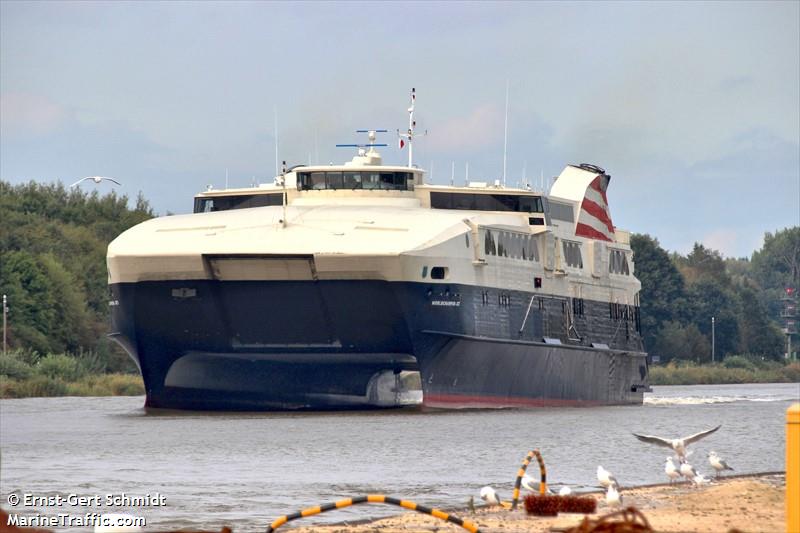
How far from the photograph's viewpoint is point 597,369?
61.0 meters

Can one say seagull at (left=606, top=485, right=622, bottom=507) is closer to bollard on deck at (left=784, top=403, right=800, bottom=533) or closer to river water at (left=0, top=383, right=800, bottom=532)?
river water at (left=0, top=383, right=800, bottom=532)

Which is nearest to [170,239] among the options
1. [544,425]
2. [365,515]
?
[544,425]

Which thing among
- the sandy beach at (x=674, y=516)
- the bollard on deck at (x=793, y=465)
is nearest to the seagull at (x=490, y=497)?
the sandy beach at (x=674, y=516)

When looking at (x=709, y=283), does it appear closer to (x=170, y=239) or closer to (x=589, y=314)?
(x=589, y=314)

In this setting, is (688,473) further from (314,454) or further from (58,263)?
→ (58,263)

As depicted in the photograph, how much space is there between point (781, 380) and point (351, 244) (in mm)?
79724

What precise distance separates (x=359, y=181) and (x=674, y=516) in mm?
32257

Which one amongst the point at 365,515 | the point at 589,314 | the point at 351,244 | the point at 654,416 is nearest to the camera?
the point at 365,515

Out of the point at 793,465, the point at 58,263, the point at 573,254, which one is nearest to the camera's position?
the point at 793,465

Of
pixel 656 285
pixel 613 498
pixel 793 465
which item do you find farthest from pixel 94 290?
pixel 793 465

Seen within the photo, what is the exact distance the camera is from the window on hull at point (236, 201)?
54.1 m

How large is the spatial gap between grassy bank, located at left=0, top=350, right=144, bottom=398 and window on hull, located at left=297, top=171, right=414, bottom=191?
54.8 ft

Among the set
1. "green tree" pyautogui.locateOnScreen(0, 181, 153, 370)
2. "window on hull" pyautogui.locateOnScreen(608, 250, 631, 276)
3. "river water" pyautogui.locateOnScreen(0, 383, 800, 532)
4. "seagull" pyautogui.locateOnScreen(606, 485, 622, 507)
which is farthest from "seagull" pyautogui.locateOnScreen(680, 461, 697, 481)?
"green tree" pyautogui.locateOnScreen(0, 181, 153, 370)

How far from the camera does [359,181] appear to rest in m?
53.7
